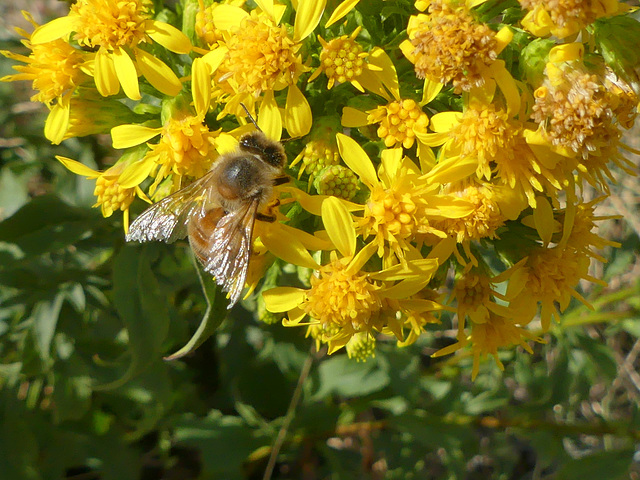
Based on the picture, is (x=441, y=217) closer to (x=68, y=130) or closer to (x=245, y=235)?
(x=245, y=235)

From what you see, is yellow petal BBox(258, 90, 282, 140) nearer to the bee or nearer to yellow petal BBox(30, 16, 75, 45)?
the bee

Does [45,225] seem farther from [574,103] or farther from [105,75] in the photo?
[574,103]

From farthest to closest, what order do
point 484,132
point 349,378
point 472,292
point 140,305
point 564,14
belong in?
1. point 349,378
2. point 140,305
3. point 472,292
4. point 484,132
5. point 564,14

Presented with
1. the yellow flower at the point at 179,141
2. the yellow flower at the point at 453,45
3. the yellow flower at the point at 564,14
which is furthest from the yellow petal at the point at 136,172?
the yellow flower at the point at 564,14

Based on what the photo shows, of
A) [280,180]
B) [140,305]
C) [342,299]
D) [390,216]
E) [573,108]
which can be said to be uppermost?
[573,108]

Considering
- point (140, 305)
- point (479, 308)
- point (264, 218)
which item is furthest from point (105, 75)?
point (479, 308)

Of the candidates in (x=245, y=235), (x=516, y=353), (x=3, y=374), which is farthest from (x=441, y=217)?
(x=3, y=374)

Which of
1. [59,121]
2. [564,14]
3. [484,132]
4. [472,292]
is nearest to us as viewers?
[564,14]

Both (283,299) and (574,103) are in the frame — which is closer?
(574,103)
